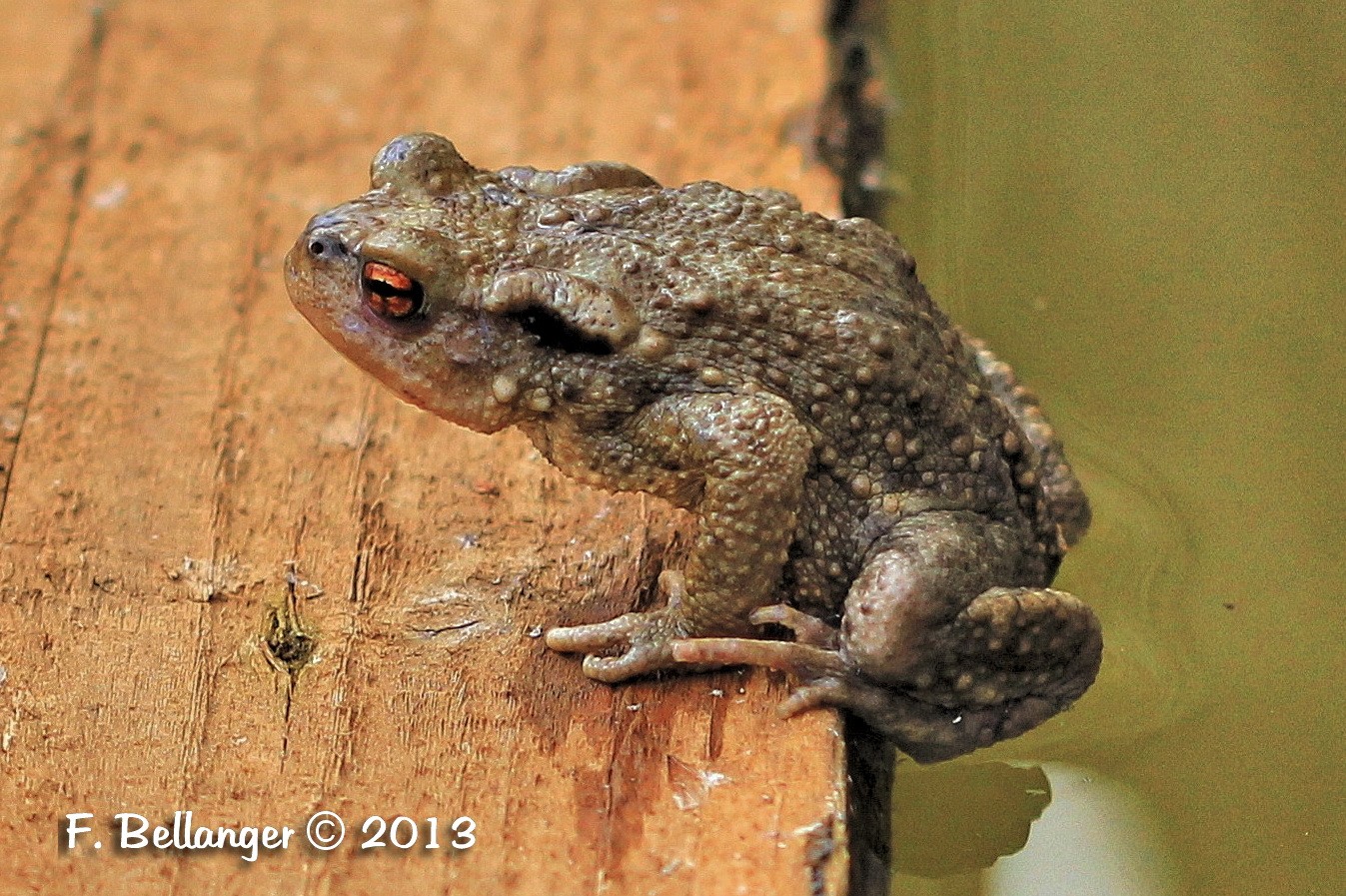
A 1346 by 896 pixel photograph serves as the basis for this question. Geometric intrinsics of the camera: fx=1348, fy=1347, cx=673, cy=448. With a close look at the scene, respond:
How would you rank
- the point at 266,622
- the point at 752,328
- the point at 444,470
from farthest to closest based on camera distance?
the point at 444,470, the point at 266,622, the point at 752,328

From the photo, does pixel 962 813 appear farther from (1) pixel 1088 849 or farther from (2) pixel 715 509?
(2) pixel 715 509

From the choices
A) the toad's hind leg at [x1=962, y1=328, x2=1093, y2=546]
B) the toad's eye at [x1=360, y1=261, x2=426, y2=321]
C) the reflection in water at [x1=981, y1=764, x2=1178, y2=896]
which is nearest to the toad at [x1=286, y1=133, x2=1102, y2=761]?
the toad's eye at [x1=360, y1=261, x2=426, y2=321]

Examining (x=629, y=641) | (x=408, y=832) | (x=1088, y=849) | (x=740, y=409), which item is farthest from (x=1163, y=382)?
(x=408, y=832)

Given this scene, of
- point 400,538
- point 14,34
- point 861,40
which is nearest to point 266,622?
point 400,538

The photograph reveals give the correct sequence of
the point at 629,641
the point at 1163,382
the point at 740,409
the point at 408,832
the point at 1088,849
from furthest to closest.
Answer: the point at 1163,382 < the point at 1088,849 < the point at 629,641 < the point at 740,409 < the point at 408,832

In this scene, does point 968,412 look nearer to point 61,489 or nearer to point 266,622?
point 266,622

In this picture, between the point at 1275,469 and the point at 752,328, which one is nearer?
the point at 752,328

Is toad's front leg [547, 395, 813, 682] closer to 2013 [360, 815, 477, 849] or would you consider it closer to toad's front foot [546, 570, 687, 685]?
toad's front foot [546, 570, 687, 685]
